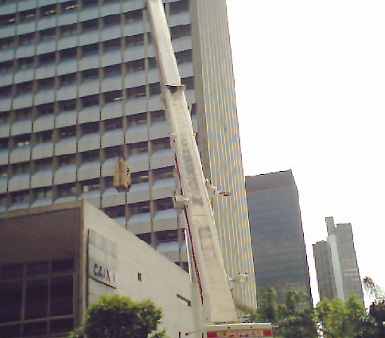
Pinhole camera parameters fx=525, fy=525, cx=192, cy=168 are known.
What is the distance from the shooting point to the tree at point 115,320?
2575cm

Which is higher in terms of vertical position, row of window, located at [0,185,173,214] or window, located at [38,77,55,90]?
window, located at [38,77,55,90]

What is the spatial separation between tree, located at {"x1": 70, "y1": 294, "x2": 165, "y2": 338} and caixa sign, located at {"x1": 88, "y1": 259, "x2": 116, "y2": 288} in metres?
5.77

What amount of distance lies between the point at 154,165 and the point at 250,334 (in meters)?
59.6

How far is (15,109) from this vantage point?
85.6 m

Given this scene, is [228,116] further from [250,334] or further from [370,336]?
[250,334]

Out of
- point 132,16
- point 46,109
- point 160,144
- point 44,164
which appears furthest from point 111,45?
point 44,164

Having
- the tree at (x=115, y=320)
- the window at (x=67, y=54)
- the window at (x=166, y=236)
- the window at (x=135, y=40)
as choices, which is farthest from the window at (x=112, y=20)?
the tree at (x=115, y=320)

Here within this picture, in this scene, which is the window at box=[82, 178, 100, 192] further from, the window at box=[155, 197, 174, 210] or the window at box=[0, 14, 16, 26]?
the window at box=[0, 14, 16, 26]

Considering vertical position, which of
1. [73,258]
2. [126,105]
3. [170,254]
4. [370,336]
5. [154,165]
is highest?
[126,105]

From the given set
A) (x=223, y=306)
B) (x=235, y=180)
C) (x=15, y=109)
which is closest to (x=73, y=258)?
(x=223, y=306)

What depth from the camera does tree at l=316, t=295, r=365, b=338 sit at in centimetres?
5978

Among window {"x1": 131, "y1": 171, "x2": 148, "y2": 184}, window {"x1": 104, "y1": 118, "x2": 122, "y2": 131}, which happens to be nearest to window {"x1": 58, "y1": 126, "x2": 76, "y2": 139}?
window {"x1": 104, "y1": 118, "x2": 122, "y2": 131}

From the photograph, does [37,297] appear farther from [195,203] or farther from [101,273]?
[195,203]

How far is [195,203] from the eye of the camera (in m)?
23.7
